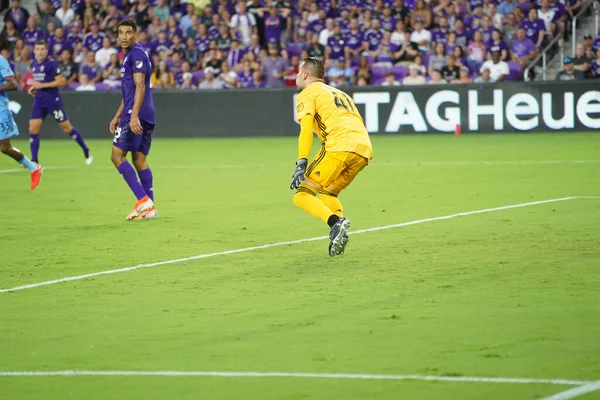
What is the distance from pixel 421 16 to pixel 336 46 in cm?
231

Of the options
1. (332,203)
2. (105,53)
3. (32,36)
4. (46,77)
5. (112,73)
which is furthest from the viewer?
(32,36)

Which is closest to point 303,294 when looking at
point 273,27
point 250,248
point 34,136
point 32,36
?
point 250,248

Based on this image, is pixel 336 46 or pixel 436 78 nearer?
pixel 436 78

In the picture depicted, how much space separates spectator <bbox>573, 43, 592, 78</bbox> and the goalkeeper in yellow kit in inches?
684

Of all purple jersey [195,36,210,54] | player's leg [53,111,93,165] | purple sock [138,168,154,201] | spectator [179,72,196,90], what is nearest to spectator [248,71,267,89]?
spectator [179,72,196,90]

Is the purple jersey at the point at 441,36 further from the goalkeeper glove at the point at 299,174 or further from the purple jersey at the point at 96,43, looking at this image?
the goalkeeper glove at the point at 299,174

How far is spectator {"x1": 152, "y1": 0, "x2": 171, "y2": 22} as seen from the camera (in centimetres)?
3170

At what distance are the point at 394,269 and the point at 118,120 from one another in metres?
5.39

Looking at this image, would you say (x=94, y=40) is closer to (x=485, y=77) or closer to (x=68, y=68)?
(x=68, y=68)

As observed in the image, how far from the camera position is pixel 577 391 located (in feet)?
18.0

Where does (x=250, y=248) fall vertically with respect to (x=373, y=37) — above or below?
above

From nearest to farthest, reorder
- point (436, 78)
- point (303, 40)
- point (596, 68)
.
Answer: point (596, 68) < point (436, 78) < point (303, 40)

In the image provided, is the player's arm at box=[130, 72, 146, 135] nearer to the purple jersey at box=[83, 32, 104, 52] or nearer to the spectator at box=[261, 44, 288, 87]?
the spectator at box=[261, 44, 288, 87]

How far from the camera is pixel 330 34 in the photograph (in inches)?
1153
